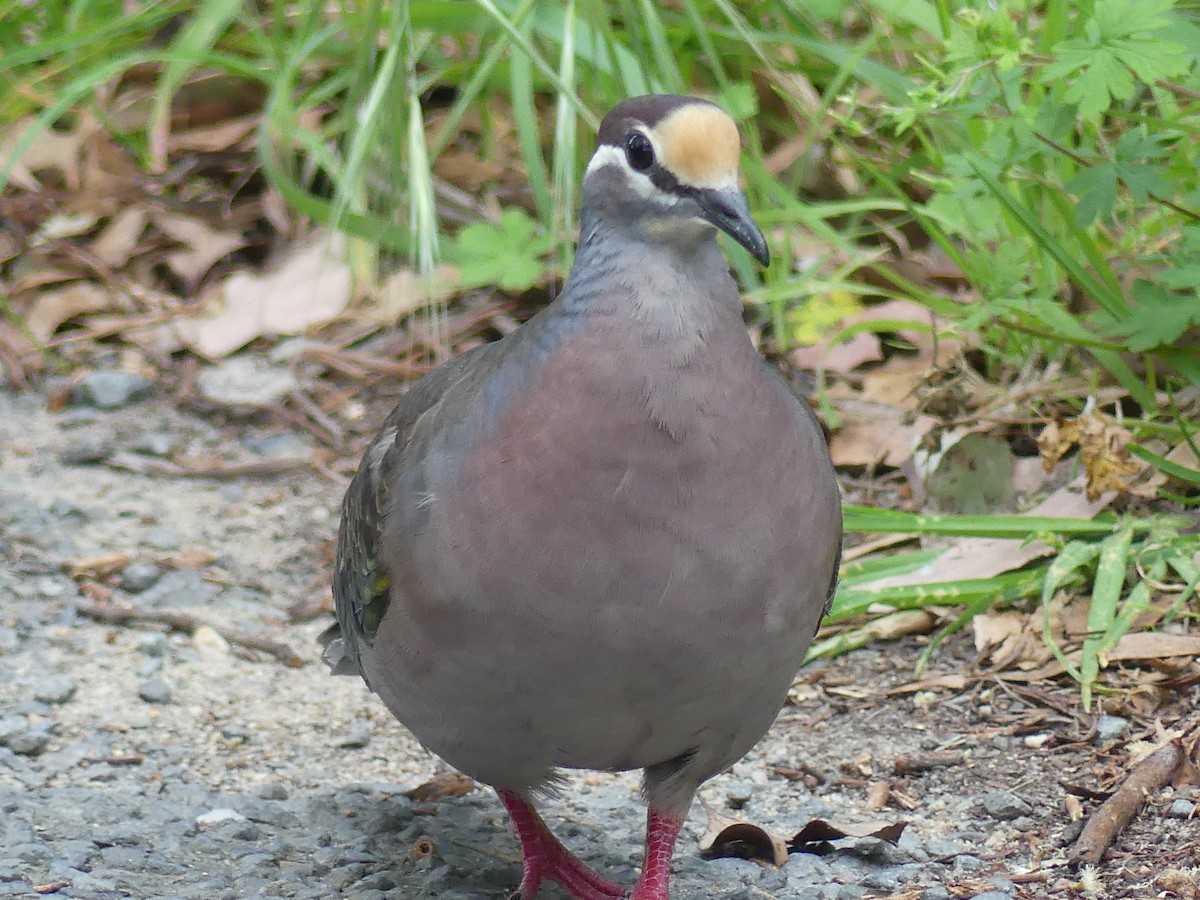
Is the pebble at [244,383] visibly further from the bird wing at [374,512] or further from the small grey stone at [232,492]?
the bird wing at [374,512]

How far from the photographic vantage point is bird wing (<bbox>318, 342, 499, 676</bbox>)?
3.04 m

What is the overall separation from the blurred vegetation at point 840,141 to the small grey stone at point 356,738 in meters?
1.19

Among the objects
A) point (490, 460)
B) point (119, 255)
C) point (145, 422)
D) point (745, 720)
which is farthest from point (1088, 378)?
point (119, 255)

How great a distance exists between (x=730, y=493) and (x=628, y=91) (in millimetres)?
2433

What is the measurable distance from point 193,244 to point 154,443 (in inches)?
46.2

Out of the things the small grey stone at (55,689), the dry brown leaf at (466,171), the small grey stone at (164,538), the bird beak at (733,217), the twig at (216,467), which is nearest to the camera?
the bird beak at (733,217)

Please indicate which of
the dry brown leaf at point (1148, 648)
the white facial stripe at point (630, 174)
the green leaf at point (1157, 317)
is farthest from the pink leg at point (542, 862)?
the green leaf at point (1157, 317)

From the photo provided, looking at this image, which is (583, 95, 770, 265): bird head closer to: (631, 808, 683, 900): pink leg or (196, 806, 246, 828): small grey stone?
(631, 808, 683, 900): pink leg

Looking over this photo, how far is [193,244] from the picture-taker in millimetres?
6328

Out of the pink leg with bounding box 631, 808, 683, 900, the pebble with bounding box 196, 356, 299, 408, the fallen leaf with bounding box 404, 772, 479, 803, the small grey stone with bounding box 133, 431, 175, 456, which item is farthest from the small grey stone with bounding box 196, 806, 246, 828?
the pebble with bounding box 196, 356, 299, 408

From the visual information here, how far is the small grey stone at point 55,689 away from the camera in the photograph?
3.96 m

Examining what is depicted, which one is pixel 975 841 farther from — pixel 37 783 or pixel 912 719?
pixel 37 783

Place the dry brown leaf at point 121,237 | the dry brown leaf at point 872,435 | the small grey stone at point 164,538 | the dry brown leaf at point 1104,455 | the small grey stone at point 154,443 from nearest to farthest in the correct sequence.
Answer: the dry brown leaf at point 1104,455, the dry brown leaf at point 872,435, the small grey stone at point 164,538, the small grey stone at point 154,443, the dry brown leaf at point 121,237

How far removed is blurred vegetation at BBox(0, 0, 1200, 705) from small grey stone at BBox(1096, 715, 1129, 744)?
0.64ft
